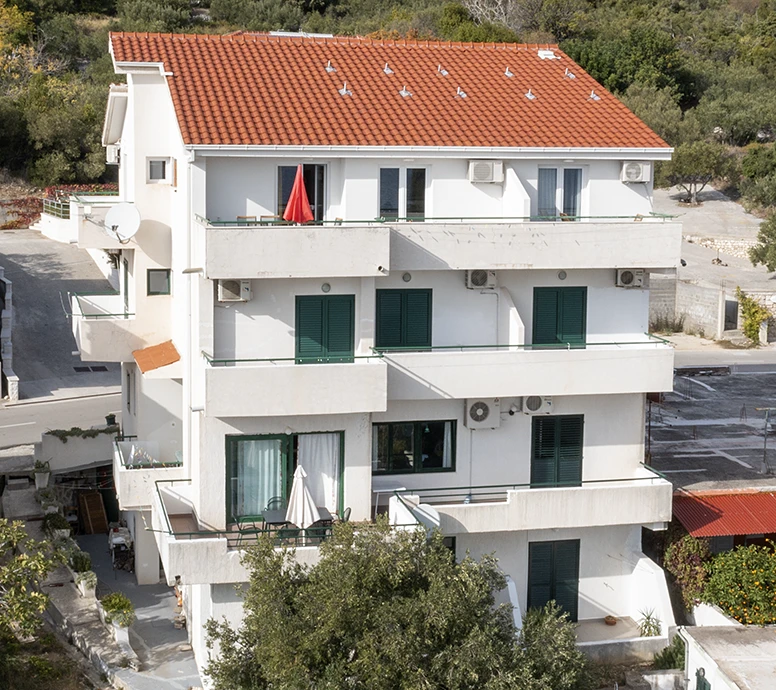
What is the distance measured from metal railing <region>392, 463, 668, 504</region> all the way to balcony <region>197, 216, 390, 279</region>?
4.59 meters

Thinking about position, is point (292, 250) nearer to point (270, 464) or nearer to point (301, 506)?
point (270, 464)

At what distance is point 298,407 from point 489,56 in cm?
1044

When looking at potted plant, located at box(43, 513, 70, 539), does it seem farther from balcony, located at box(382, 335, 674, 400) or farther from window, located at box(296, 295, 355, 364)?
balcony, located at box(382, 335, 674, 400)

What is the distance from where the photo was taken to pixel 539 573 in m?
26.0

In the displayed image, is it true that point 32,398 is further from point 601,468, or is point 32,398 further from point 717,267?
point 717,267

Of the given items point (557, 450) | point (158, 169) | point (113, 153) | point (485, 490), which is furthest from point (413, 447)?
point (113, 153)

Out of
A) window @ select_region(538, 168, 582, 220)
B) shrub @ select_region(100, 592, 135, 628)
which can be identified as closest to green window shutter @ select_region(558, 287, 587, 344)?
window @ select_region(538, 168, 582, 220)

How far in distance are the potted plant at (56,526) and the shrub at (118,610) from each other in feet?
12.3

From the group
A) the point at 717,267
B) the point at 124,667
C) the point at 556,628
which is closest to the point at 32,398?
the point at 124,667

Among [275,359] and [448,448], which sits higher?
[275,359]

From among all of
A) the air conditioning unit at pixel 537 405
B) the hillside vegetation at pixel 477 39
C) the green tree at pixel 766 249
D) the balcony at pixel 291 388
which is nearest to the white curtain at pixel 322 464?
the balcony at pixel 291 388

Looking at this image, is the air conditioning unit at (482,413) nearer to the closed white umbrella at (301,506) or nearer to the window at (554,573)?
the window at (554,573)

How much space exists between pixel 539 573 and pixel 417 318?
578 centimetres

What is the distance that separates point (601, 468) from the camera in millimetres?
26562
